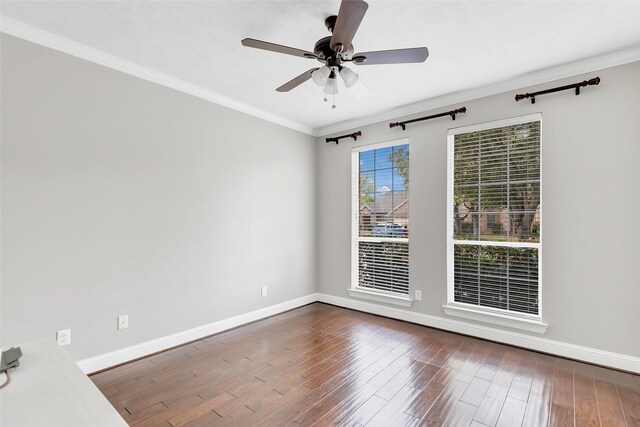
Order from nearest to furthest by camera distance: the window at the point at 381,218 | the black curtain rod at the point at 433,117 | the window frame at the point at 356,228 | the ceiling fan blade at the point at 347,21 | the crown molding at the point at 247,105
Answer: the ceiling fan blade at the point at 347,21 < the crown molding at the point at 247,105 < the black curtain rod at the point at 433,117 < the window at the point at 381,218 < the window frame at the point at 356,228

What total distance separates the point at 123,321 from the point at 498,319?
3.61 meters

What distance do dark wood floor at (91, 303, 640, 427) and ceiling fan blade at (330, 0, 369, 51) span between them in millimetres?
2368

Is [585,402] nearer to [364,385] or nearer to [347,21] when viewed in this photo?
[364,385]

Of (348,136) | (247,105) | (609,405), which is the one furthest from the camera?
(348,136)

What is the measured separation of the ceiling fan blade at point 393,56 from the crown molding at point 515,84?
5.61 feet

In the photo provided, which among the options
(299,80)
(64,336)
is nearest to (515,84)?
(299,80)

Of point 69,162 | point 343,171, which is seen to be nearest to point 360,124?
point 343,171

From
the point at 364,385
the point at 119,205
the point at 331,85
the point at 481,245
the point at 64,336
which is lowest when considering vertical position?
the point at 364,385

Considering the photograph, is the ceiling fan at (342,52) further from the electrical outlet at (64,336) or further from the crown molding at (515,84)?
the electrical outlet at (64,336)

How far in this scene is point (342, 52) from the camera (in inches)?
80.7

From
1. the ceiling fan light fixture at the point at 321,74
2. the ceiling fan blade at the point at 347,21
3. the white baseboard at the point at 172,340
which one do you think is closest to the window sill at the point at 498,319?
the white baseboard at the point at 172,340

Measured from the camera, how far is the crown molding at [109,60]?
7.39 ft

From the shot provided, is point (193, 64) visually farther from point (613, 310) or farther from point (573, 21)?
point (613, 310)

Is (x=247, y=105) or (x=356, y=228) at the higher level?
(x=247, y=105)
